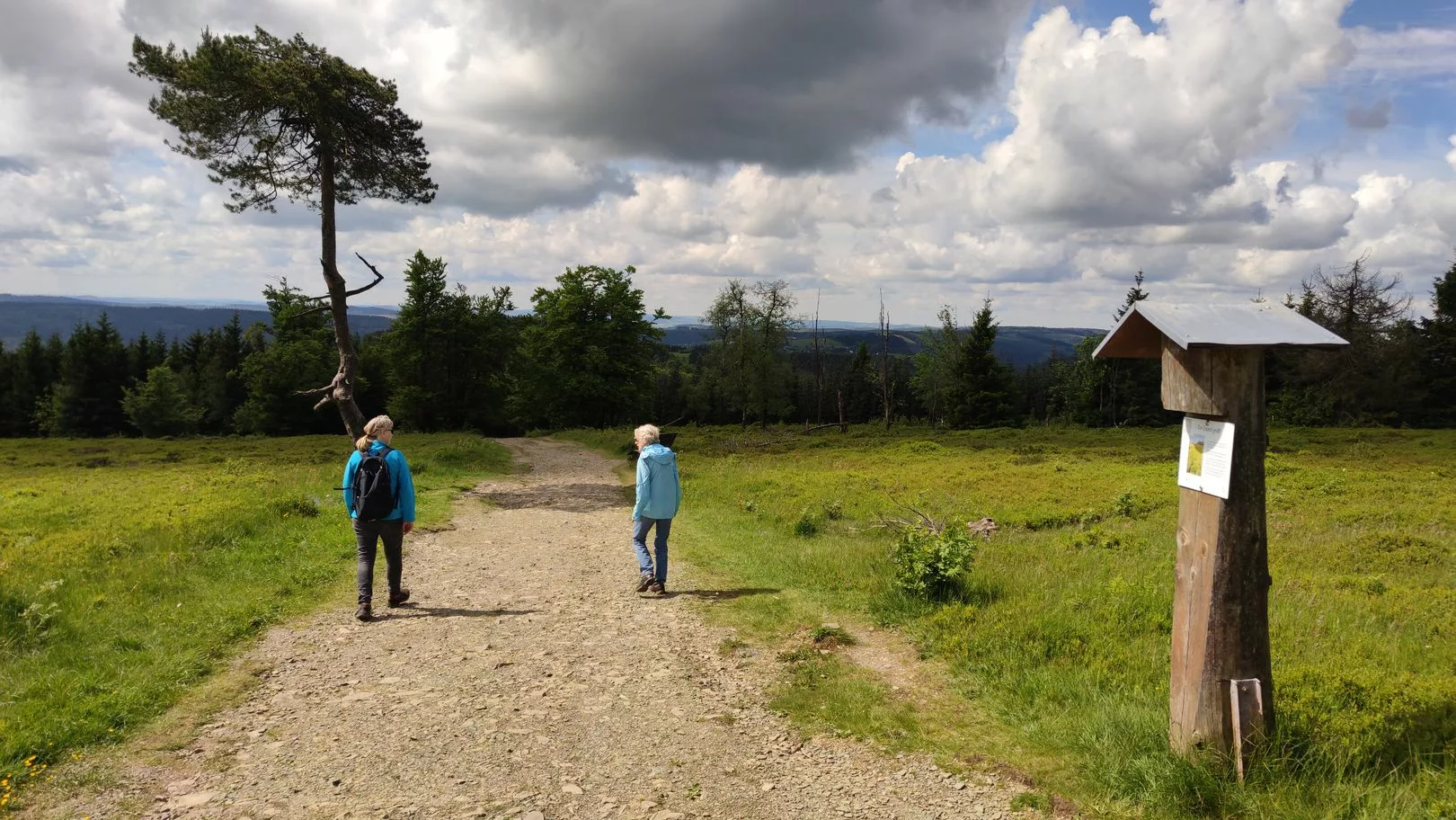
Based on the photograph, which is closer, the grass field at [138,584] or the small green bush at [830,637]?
the grass field at [138,584]

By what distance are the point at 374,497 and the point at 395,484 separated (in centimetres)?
27

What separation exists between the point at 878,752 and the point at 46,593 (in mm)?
8994

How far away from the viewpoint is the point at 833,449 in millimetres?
35406

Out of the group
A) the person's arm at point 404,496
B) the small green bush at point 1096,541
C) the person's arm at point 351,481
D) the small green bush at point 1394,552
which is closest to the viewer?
the person's arm at point 351,481

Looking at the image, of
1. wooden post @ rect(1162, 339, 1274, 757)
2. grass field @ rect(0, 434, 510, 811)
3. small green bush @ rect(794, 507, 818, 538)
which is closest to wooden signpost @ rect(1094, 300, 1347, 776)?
wooden post @ rect(1162, 339, 1274, 757)

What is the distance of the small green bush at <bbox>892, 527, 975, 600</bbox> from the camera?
28.1 feet

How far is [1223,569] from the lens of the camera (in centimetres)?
443

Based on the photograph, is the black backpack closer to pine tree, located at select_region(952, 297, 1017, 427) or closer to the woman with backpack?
the woman with backpack

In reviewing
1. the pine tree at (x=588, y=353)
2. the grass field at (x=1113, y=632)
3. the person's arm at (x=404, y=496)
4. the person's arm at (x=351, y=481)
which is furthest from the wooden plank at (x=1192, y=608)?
the pine tree at (x=588, y=353)

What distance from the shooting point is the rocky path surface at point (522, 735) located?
478cm

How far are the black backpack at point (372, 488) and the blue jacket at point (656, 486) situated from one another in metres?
2.98

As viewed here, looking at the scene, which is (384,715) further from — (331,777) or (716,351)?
(716,351)

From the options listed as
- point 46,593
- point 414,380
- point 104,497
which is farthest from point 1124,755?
point 414,380

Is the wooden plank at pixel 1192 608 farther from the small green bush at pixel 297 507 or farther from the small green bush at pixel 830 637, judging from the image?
the small green bush at pixel 297 507
